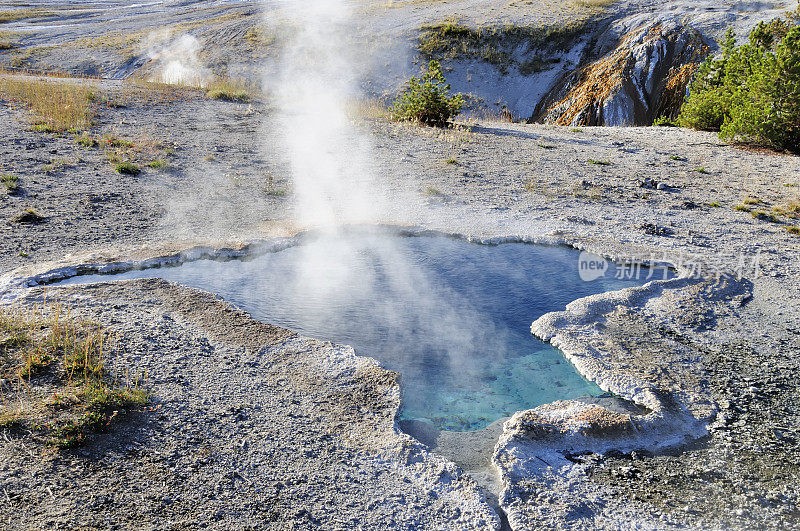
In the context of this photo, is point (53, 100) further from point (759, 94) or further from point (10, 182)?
point (759, 94)

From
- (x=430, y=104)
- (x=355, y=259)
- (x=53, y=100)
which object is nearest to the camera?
(x=355, y=259)

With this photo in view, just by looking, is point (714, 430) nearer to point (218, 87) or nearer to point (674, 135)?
point (674, 135)

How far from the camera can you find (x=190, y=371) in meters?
4.62

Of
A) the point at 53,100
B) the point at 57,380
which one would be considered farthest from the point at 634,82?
the point at 57,380

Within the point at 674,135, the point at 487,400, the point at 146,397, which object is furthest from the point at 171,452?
the point at 674,135

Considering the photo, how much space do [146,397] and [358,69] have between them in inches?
1014

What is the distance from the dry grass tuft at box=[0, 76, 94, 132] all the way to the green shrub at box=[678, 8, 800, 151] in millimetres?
14780

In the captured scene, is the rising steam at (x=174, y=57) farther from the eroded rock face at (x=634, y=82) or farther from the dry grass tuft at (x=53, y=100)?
the eroded rock face at (x=634, y=82)

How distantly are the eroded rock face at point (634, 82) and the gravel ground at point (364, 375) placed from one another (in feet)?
38.0

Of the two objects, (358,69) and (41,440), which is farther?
(358,69)

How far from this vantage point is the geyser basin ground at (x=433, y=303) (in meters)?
4.81

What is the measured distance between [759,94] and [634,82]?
36.2 ft

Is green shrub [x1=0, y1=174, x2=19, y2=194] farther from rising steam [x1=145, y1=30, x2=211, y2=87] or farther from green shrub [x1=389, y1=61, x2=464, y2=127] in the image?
rising steam [x1=145, y1=30, x2=211, y2=87]

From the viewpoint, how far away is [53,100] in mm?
13508
